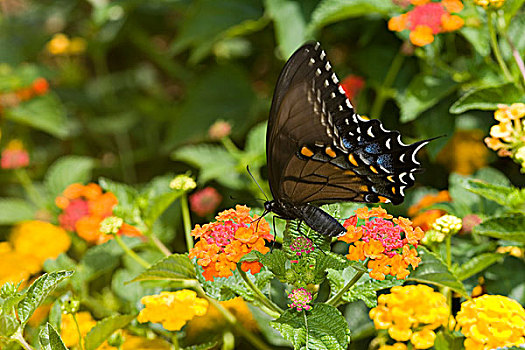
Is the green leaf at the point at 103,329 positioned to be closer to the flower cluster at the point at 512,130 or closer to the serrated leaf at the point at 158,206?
the serrated leaf at the point at 158,206

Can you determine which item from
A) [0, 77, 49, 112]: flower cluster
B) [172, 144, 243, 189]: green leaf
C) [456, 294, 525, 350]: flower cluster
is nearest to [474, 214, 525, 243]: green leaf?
[456, 294, 525, 350]: flower cluster

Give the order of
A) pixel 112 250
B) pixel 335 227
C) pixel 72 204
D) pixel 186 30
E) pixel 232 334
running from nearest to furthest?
pixel 335 227 → pixel 232 334 → pixel 112 250 → pixel 72 204 → pixel 186 30

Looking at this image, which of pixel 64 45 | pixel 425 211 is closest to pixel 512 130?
pixel 425 211

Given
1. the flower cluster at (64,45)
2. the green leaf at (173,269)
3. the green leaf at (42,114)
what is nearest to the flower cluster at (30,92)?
the green leaf at (42,114)

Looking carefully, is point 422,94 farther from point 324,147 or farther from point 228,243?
point 228,243

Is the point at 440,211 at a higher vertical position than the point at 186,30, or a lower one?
lower

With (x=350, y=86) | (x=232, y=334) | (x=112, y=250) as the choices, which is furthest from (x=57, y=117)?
(x=232, y=334)

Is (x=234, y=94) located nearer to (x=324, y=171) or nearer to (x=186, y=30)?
(x=186, y=30)
